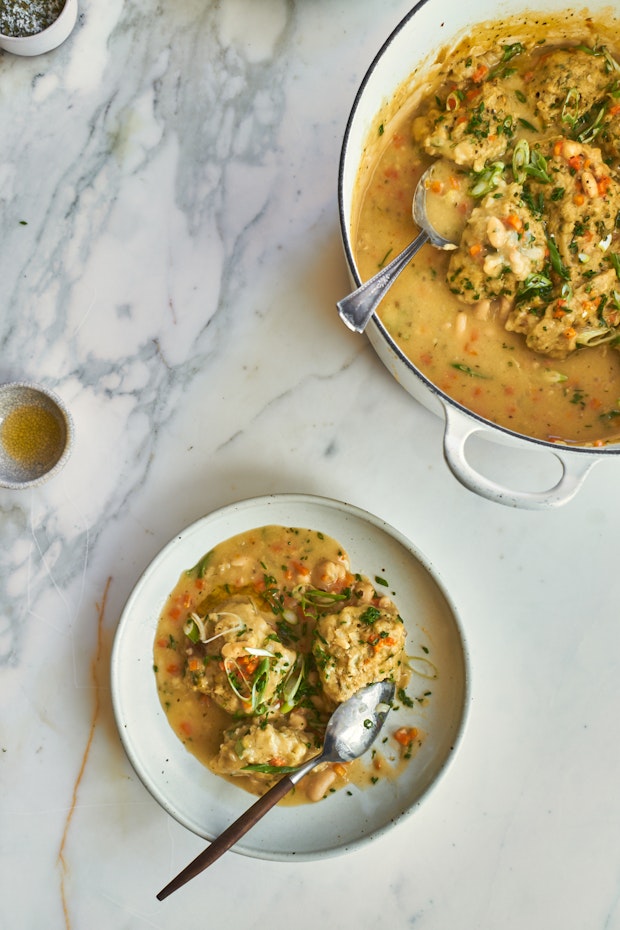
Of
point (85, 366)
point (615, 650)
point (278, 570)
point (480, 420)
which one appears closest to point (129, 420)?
point (85, 366)

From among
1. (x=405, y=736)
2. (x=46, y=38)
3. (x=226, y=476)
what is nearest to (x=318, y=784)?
(x=405, y=736)

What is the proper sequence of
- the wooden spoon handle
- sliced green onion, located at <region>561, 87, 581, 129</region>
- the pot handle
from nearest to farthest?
the pot handle
the wooden spoon handle
sliced green onion, located at <region>561, 87, 581, 129</region>

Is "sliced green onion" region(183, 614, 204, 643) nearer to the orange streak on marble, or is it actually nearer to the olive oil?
the orange streak on marble

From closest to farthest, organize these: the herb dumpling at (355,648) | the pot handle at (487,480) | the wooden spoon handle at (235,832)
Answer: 1. the pot handle at (487,480)
2. the wooden spoon handle at (235,832)
3. the herb dumpling at (355,648)

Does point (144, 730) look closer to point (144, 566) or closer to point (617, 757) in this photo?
point (144, 566)

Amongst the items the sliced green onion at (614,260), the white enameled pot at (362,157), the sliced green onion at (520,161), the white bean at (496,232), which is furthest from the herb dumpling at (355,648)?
the sliced green onion at (520,161)

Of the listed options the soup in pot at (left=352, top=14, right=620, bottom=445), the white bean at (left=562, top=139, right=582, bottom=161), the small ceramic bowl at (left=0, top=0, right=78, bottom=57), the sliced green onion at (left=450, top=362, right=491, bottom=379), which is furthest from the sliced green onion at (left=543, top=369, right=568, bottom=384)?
the small ceramic bowl at (left=0, top=0, right=78, bottom=57)

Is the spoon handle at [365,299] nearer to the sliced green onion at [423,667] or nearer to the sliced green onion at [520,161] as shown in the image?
the sliced green onion at [520,161]
